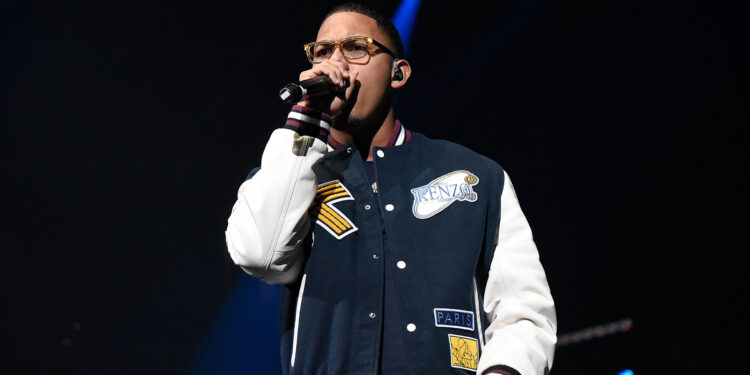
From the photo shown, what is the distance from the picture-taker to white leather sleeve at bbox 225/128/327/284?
4.39 feet

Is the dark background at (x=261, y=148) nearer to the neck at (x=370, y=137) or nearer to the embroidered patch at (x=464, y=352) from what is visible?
the neck at (x=370, y=137)

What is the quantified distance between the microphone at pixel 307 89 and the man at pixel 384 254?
0.06 ft

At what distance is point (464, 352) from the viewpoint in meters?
1.34

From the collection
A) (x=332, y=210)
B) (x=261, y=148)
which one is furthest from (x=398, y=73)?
(x=261, y=148)

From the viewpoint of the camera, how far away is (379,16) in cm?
173

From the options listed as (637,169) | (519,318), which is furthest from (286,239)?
(637,169)

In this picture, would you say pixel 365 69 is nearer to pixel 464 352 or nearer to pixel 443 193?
pixel 443 193

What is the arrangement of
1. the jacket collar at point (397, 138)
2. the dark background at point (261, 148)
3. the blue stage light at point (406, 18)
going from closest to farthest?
the jacket collar at point (397, 138) < the dark background at point (261, 148) < the blue stage light at point (406, 18)

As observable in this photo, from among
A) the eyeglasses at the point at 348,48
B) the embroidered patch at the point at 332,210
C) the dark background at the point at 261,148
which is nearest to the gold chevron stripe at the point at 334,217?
the embroidered patch at the point at 332,210

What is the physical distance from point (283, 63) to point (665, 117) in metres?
1.89

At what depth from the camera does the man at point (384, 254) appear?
1302 mm

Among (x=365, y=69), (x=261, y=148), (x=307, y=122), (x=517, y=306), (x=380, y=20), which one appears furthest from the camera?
(x=261, y=148)

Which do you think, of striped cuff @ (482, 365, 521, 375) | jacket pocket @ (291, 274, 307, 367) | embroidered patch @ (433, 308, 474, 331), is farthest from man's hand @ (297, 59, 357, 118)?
striped cuff @ (482, 365, 521, 375)

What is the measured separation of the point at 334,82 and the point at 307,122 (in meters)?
0.10
